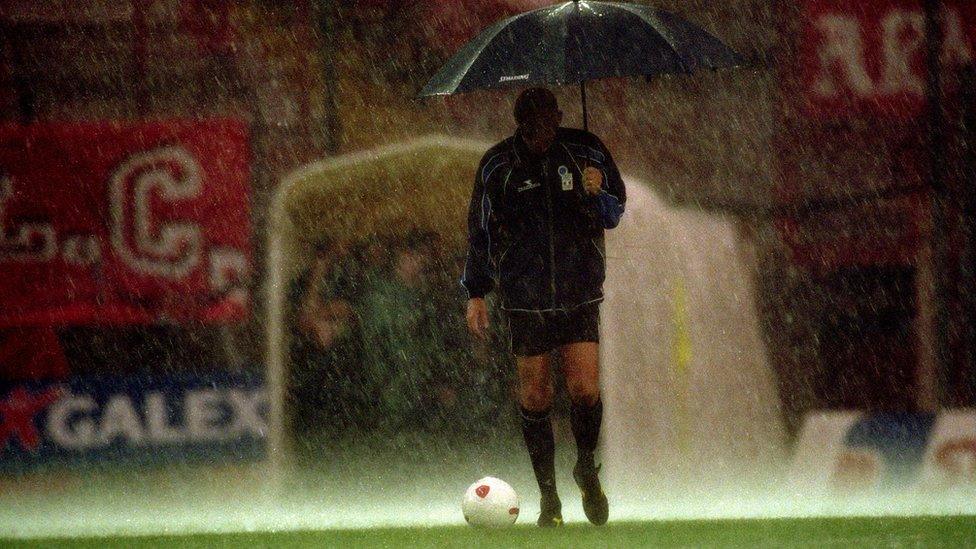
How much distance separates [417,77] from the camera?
7781 millimetres

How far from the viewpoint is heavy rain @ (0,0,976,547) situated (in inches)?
304

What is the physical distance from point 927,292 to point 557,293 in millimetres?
2243

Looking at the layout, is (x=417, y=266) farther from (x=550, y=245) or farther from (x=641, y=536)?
(x=641, y=536)

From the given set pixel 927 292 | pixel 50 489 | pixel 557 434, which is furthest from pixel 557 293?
pixel 50 489

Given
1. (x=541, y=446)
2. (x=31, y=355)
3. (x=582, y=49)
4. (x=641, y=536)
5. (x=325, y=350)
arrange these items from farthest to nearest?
(x=325, y=350), (x=31, y=355), (x=541, y=446), (x=641, y=536), (x=582, y=49)

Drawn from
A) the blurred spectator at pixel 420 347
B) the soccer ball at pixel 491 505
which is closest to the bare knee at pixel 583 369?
the soccer ball at pixel 491 505

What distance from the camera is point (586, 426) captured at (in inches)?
256

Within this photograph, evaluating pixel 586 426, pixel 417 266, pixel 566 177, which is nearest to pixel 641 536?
pixel 586 426

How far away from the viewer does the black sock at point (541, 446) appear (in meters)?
6.61

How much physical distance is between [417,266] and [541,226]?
Result: 63.4 inches

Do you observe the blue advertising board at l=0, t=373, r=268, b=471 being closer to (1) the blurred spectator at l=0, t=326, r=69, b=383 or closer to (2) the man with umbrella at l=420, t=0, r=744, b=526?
(1) the blurred spectator at l=0, t=326, r=69, b=383

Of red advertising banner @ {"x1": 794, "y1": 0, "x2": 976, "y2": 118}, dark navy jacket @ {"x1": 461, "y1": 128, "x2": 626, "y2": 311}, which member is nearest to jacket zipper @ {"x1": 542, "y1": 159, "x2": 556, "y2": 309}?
dark navy jacket @ {"x1": 461, "y1": 128, "x2": 626, "y2": 311}

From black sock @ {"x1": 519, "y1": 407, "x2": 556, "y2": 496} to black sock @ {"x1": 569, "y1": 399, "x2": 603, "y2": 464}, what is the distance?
0.53 feet

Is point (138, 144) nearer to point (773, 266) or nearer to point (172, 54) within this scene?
point (172, 54)
